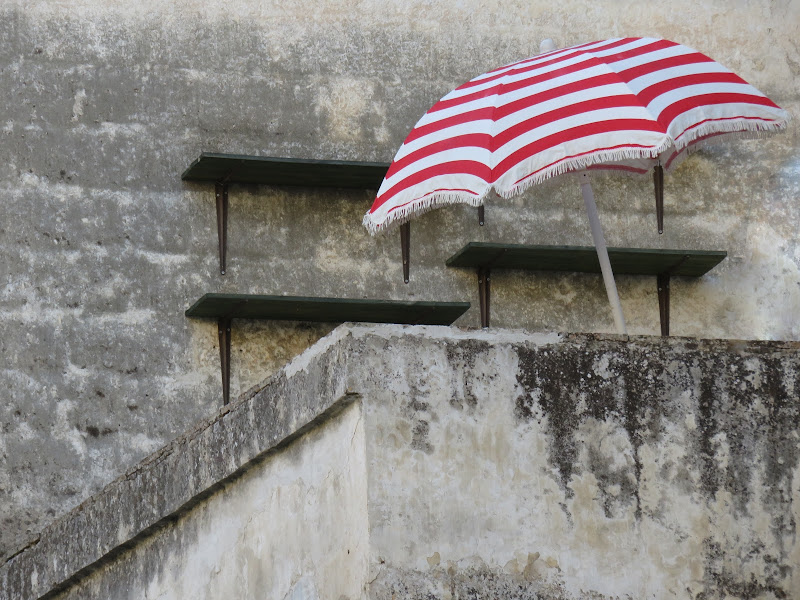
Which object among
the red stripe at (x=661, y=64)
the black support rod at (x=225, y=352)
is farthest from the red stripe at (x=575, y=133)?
the black support rod at (x=225, y=352)

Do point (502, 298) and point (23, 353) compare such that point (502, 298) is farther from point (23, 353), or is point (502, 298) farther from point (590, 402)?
point (590, 402)

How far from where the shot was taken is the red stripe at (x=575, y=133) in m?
4.17

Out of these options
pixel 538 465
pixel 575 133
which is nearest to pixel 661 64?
pixel 575 133

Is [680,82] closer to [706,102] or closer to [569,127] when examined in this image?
[706,102]

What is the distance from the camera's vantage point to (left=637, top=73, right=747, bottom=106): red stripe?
4.44m

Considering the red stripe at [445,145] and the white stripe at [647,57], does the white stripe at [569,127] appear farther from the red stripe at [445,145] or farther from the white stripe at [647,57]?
the white stripe at [647,57]

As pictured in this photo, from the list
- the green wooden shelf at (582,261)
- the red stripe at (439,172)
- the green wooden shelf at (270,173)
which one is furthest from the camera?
the green wooden shelf at (582,261)

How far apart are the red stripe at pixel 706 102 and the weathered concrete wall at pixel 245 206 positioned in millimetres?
4654

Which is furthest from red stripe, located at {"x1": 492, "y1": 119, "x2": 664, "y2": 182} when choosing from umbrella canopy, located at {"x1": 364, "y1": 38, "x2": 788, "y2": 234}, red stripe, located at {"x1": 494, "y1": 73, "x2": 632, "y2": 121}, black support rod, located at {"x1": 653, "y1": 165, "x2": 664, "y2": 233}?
black support rod, located at {"x1": 653, "y1": 165, "x2": 664, "y2": 233}

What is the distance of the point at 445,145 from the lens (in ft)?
15.2

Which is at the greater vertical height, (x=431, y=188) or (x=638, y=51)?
(x=638, y=51)

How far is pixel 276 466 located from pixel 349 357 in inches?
19.9

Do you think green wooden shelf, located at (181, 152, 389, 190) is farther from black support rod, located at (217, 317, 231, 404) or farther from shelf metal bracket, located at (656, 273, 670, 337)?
shelf metal bracket, located at (656, 273, 670, 337)

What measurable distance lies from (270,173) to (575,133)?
4.90m
